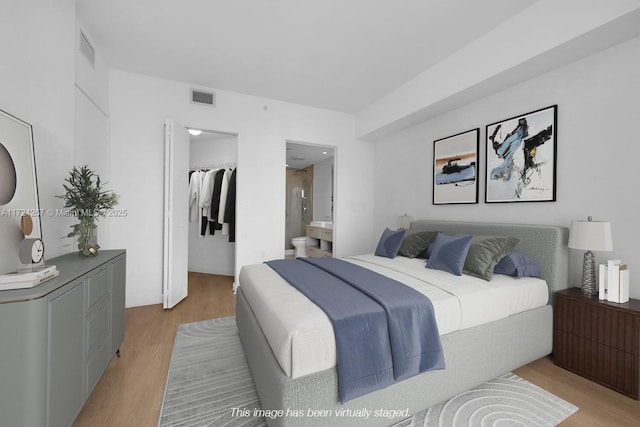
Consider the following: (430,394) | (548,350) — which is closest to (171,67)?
(430,394)

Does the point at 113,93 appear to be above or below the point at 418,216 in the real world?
above

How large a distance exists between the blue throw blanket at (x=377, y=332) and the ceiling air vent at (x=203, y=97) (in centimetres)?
294

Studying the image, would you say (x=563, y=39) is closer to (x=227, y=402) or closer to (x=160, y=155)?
(x=227, y=402)

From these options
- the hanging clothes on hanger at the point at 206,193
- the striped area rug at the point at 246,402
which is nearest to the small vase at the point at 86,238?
the striped area rug at the point at 246,402

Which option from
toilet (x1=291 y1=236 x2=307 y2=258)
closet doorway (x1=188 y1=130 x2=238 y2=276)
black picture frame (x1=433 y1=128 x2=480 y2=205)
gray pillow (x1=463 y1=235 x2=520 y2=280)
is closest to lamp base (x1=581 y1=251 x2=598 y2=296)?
gray pillow (x1=463 y1=235 x2=520 y2=280)

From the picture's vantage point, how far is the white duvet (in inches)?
47.7

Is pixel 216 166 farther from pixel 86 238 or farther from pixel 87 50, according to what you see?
pixel 86 238

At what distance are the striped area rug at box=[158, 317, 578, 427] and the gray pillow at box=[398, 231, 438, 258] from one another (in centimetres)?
130

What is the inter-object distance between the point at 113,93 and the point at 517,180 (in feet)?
14.7

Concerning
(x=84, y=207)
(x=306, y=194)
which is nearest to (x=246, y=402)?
(x=84, y=207)

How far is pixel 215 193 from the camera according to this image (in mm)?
4387

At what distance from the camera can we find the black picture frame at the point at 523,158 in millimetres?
2326

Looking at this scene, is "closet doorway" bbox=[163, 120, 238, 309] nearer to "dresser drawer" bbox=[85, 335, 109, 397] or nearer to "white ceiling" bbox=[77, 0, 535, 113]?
"white ceiling" bbox=[77, 0, 535, 113]

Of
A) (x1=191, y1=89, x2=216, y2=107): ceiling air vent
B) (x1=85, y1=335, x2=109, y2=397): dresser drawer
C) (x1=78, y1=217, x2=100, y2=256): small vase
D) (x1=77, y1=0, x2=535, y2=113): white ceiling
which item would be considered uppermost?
(x1=77, y1=0, x2=535, y2=113): white ceiling
